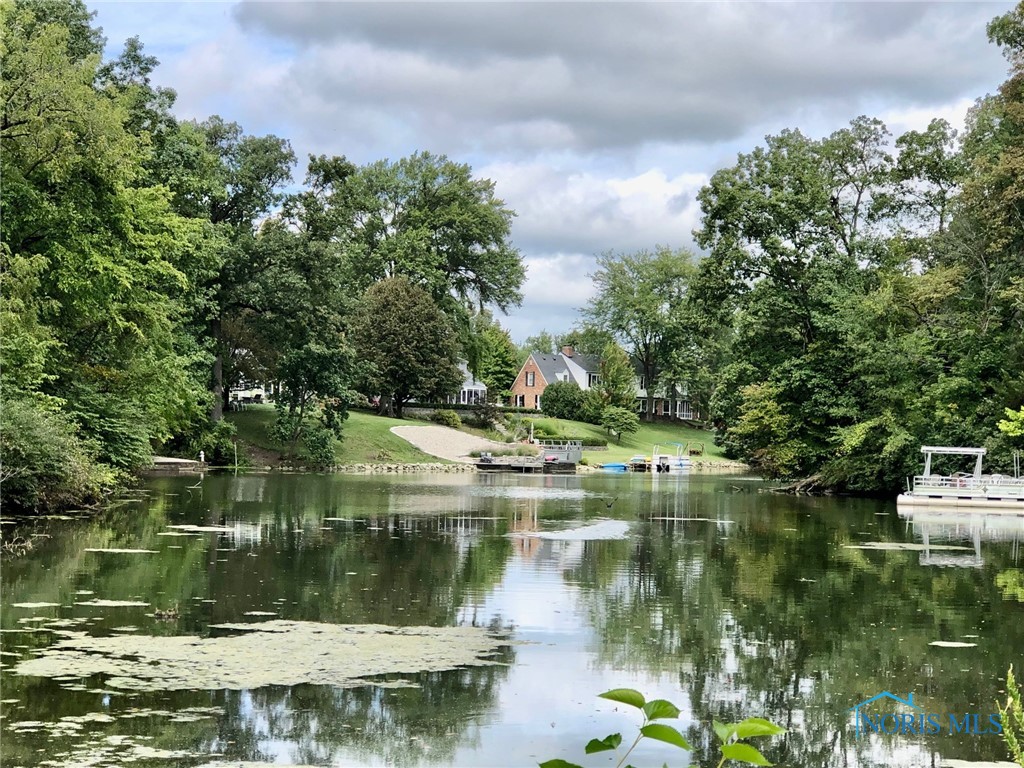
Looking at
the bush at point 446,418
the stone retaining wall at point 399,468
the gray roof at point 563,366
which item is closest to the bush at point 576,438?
the bush at point 446,418

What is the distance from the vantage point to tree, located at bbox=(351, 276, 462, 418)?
70.4m

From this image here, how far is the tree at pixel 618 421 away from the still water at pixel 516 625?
54384mm

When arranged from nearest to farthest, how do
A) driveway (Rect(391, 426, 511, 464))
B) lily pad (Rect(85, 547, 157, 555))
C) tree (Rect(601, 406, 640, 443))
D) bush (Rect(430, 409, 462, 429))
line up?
lily pad (Rect(85, 547, 157, 555)), driveway (Rect(391, 426, 511, 464)), bush (Rect(430, 409, 462, 429)), tree (Rect(601, 406, 640, 443))

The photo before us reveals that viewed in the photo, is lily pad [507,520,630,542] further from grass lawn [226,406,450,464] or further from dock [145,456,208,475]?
grass lawn [226,406,450,464]

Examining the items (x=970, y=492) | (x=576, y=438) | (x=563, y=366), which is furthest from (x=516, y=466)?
(x=563, y=366)

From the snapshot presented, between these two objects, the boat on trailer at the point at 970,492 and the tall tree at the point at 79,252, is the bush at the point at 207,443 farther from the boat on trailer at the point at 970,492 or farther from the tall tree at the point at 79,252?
the boat on trailer at the point at 970,492

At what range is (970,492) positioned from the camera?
3634 centimetres

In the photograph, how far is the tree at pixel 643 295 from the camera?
9594cm

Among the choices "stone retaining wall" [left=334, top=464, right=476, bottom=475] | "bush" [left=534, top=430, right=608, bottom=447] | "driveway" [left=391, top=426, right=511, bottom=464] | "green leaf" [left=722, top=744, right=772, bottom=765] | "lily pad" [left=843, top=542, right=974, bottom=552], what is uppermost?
"bush" [left=534, top=430, right=608, bottom=447]

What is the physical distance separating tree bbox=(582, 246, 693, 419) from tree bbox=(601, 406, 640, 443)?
13277 millimetres

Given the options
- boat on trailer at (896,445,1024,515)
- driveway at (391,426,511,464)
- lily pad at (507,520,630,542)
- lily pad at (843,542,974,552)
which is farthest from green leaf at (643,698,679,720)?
driveway at (391,426,511,464)

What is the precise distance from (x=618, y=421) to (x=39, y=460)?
62252 millimetres

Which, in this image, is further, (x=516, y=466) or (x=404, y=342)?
(x=404, y=342)

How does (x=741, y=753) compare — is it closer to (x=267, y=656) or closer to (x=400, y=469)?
(x=267, y=656)
